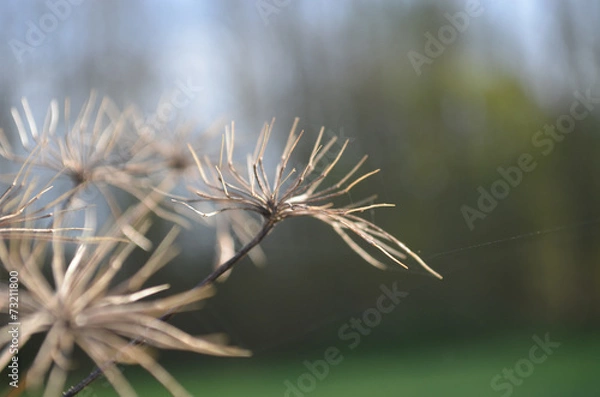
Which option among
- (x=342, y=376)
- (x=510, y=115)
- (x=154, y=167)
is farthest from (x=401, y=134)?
(x=154, y=167)

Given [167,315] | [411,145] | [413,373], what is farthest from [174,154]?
[411,145]

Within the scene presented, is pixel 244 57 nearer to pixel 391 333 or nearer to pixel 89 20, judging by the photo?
pixel 89 20

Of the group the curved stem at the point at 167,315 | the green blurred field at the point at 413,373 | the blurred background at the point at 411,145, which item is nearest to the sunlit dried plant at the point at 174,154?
the curved stem at the point at 167,315

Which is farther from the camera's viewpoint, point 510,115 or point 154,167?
point 510,115

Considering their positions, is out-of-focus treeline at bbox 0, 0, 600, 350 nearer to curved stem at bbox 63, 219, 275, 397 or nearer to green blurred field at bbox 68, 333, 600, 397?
green blurred field at bbox 68, 333, 600, 397

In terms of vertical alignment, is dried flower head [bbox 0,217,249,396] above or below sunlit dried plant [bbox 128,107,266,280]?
below

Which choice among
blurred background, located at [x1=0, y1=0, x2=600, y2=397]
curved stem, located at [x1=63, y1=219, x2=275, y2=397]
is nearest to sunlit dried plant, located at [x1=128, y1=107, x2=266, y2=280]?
curved stem, located at [x1=63, y1=219, x2=275, y2=397]

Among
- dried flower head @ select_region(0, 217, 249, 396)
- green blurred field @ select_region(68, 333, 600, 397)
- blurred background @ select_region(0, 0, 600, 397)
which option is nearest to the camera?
dried flower head @ select_region(0, 217, 249, 396)

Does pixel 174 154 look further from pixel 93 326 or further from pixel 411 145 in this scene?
pixel 411 145
